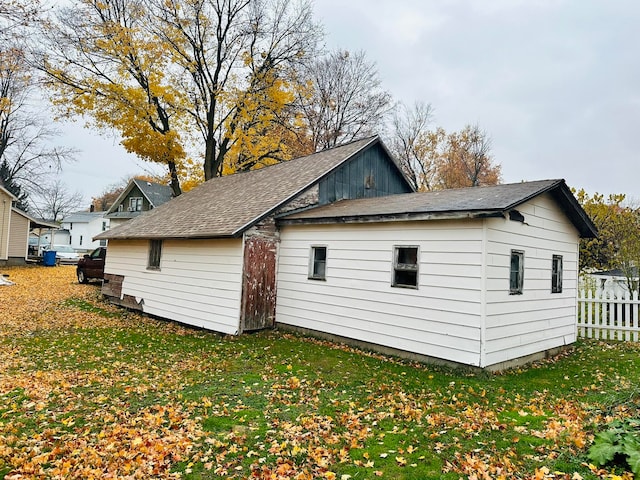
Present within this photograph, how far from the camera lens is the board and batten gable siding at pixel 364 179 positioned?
38.1ft

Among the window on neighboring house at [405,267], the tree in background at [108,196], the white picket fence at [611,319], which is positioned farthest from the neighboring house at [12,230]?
the tree in background at [108,196]

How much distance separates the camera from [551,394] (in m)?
6.04

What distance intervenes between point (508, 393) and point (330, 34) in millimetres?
20572

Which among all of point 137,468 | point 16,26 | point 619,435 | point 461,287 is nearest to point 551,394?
point 461,287

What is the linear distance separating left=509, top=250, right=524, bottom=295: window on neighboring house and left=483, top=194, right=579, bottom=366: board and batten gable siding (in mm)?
106

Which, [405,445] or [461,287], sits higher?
[461,287]

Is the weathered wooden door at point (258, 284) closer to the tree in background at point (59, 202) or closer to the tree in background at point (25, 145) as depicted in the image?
the tree in background at point (25, 145)

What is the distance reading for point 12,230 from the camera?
25.1m

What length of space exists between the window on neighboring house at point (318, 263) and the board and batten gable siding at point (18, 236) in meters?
24.9

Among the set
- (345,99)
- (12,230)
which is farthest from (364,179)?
(12,230)

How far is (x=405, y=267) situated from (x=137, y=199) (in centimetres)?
3440

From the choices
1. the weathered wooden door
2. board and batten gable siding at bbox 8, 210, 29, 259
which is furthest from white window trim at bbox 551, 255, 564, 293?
board and batten gable siding at bbox 8, 210, 29, 259

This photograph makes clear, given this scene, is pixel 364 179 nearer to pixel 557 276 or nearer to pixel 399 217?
pixel 399 217

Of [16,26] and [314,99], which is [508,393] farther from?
[314,99]
